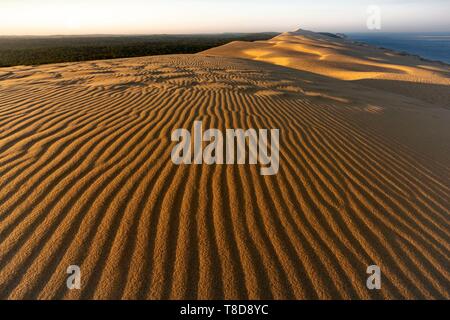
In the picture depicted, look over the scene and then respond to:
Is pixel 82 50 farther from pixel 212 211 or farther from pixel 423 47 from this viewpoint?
pixel 423 47

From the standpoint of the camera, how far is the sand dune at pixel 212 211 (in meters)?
1.92

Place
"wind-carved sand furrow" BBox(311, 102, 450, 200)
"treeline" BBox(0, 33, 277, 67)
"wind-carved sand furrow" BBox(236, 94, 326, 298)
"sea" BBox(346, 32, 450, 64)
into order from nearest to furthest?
"wind-carved sand furrow" BBox(236, 94, 326, 298) < "wind-carved sand furrow" BBox(311, 102, 450, 200) < "treeline" BBox(0, 33, 277, 67) < "sea" BBox(346, 32, 450, 64)

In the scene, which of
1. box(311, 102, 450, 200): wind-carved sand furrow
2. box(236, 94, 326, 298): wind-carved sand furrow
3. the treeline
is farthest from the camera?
the treeline

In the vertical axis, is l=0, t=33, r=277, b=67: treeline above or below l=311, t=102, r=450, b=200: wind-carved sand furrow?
above

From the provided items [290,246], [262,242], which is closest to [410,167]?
[290,246]

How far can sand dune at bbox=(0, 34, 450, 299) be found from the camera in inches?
75.6

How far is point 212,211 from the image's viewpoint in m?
2.52

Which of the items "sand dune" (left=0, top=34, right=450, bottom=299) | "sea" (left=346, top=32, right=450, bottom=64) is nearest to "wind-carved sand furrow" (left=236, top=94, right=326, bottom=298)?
"sand dune" (left=0, top=34, right=450, bottom=299)

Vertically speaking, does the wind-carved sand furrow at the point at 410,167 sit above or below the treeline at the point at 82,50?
below

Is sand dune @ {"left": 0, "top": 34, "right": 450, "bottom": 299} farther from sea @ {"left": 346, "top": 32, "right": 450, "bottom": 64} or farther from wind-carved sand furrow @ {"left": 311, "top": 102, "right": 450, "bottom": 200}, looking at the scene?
sea @ {"left": 346, "top": 32, "right": 450, "bottom": 64}

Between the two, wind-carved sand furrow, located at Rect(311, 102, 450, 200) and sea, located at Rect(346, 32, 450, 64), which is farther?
sea, located at Rect(346, 32, 450, 64)

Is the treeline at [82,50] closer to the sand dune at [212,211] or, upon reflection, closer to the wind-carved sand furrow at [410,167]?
the sand dune at [212,211]

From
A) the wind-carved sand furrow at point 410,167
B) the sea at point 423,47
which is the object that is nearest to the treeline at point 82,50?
the wind-carved sand furrow at point 410,167
